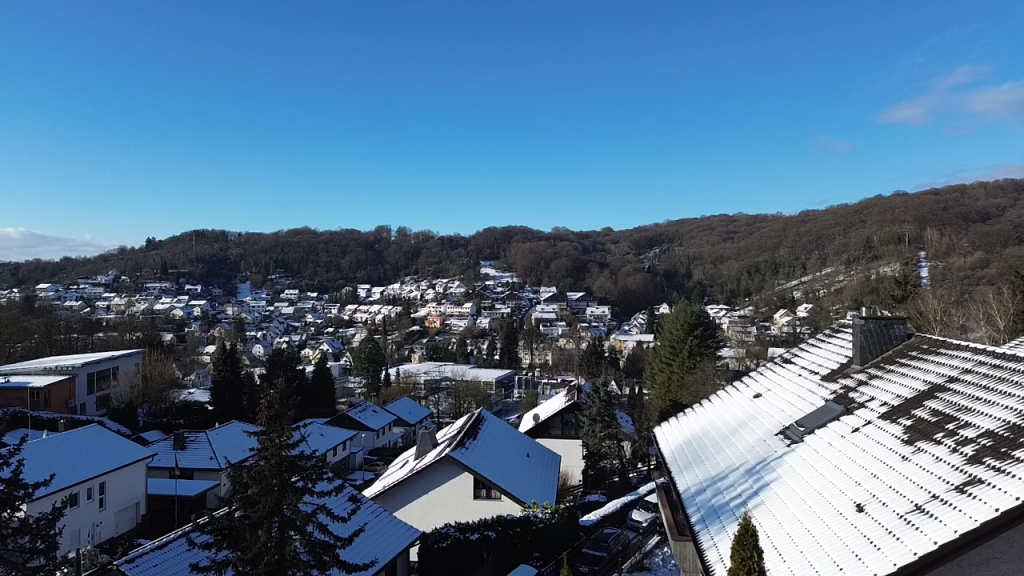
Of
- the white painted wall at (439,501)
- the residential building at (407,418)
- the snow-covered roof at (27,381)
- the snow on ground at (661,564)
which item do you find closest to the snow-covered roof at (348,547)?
the white painted wall at (439,501)

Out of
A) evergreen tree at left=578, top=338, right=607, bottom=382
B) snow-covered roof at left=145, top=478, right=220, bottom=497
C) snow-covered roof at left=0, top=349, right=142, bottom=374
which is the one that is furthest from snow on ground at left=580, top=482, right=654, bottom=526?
snow-covered roof at left=0, top=349, right=142, bottom=374

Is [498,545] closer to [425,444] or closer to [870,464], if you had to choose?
[425,444]

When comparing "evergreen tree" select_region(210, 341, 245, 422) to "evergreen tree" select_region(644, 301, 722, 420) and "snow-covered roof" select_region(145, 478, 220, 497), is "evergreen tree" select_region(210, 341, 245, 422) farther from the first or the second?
"evergreen tree" select_region(644, 301, 722, 420)

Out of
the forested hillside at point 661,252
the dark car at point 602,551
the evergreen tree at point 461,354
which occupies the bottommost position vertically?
the evergreen tree at point 461,354

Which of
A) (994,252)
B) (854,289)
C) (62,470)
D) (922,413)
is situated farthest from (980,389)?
(994,252)

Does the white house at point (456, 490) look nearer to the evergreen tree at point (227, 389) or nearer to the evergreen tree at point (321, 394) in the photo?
the evergreen tree at point (227, 389)

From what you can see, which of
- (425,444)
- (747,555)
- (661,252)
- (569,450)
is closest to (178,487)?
(425,444)
